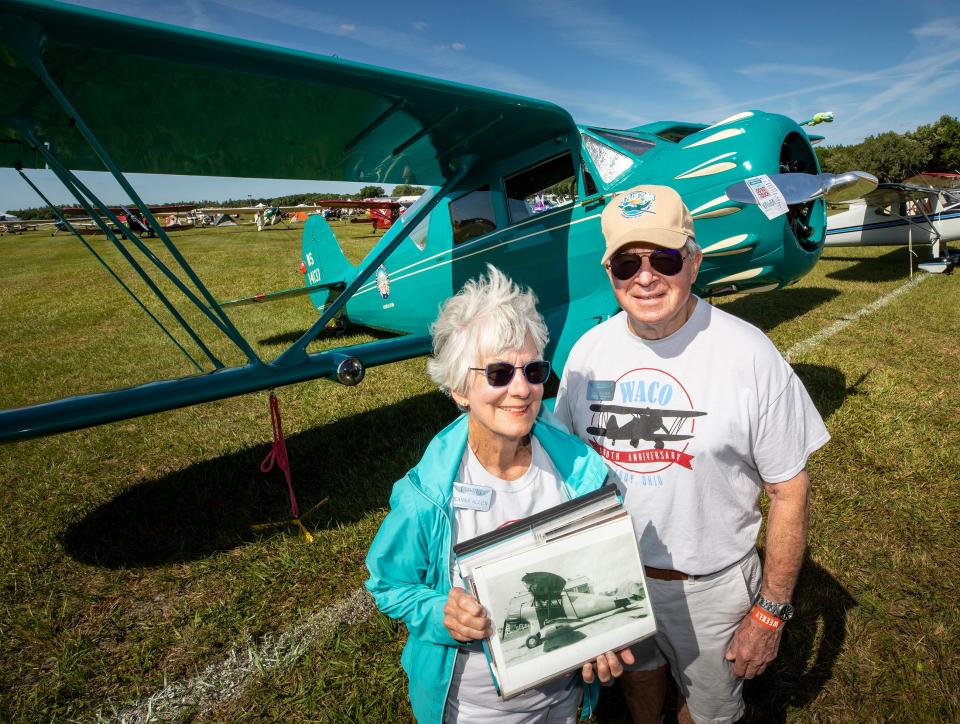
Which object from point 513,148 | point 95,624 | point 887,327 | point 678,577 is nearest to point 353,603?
point 95,624

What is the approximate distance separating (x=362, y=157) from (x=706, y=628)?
4.00 m

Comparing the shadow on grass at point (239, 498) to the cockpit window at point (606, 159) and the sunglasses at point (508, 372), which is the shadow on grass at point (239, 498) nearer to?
the sunglasses at point (508, 372)

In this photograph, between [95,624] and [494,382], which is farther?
[95,624]

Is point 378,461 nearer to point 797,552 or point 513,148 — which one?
point 513,148

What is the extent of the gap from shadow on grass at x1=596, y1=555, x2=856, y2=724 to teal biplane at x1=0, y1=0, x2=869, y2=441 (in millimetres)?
2088

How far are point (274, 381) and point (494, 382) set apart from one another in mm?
2304

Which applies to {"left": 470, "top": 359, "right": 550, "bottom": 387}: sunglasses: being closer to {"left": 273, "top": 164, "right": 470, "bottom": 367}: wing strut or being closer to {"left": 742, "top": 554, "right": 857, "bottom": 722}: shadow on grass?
{"left": 742, "top": 554, "right": 857, "bottom": 722}: shadow on grass

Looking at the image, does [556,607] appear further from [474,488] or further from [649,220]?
[649,220]

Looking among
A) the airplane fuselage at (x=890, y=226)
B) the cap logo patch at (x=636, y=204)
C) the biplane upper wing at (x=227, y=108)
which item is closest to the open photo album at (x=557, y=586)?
the cap logo patch at (x=636, y=204)

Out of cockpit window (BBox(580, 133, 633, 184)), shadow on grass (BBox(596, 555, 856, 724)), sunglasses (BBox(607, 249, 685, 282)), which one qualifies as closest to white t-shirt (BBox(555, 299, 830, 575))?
sunglasses (BBox(607, 249, 685, 282))

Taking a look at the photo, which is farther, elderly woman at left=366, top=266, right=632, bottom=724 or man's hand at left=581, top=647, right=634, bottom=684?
elderly woman at left=366, top=266, right=632, bottom=724

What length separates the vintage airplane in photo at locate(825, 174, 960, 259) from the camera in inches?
403

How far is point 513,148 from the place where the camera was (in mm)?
4020

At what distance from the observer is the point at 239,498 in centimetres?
344
